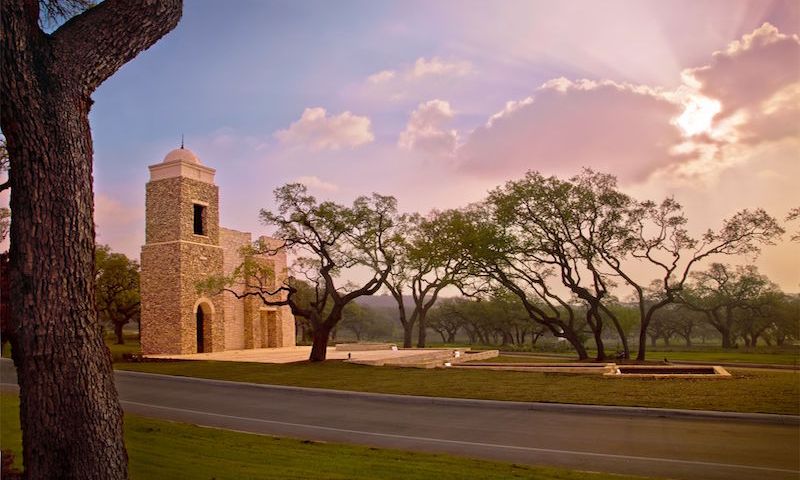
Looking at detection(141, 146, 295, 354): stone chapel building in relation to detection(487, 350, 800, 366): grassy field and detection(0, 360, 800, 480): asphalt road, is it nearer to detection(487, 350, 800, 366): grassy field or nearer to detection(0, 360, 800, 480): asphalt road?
detection(487, 350, 800, 366): grassy field

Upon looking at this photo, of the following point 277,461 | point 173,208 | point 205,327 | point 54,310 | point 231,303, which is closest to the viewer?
point 54,310

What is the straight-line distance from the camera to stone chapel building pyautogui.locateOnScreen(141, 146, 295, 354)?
31.2 meters

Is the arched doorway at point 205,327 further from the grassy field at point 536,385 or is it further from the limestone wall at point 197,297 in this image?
the grassy field at point 536,385

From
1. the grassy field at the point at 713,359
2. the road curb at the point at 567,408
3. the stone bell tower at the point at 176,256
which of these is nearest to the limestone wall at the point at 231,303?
the stone bell tower at the point at 176,256

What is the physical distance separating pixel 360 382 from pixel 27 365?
1410 centimetres

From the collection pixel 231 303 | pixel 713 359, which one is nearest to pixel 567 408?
pixel 713 359

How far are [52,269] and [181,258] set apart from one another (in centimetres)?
2754

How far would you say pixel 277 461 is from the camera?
8203mm

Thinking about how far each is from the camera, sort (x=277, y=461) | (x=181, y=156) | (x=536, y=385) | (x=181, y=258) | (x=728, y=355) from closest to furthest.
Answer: (x=277, y=461) → (x=536, y=385) → (x=181, y=258) → (x=181, y=156) → (x=728, y=355)

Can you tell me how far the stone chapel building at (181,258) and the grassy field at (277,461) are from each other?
845 inches

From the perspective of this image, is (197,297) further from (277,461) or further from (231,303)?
(277,461)

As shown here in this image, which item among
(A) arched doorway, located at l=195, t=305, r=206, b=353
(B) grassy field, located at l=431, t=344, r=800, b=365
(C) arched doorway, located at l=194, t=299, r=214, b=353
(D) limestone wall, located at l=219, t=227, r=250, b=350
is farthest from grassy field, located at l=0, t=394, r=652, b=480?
(D) limestone wall, located at l=219, t=227, r=250, b=350

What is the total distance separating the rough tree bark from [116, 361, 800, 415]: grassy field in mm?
10870

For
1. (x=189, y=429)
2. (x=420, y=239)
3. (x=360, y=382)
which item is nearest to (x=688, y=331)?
(x=420, y=239)
